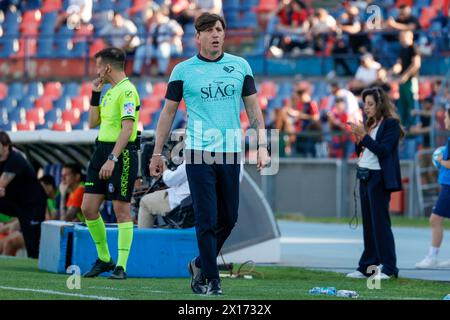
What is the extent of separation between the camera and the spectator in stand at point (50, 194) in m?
17.6

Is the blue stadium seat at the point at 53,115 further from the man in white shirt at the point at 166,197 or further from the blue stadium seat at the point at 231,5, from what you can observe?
the man in white shirt at the point at 166,197

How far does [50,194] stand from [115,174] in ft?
18.6

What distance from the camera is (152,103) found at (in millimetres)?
29047

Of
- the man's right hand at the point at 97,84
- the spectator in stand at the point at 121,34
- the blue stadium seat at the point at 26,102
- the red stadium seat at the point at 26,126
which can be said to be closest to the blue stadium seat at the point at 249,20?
the spectator in stand at the point at 121,34

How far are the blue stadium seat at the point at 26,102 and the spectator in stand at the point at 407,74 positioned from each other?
8.34 metres

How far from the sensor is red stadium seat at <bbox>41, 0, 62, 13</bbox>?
33375mm

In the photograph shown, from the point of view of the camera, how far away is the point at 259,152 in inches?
405

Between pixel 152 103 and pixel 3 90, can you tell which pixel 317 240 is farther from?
pixel 3 90

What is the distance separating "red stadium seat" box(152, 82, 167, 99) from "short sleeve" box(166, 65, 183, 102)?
1877 centimetres

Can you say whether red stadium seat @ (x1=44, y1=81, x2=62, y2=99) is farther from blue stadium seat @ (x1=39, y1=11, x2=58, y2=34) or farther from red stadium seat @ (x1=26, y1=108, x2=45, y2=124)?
blue stadium seat @ (x1=39, y1=11, x2=58, y2=34)
